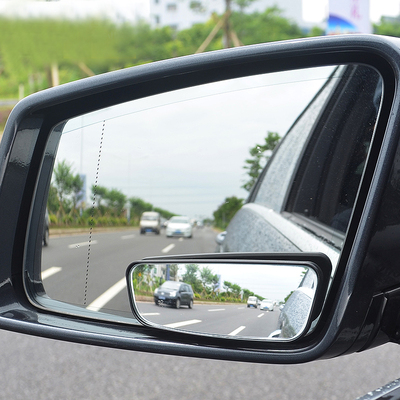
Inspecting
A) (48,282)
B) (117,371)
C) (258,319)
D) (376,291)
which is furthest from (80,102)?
(117,371)

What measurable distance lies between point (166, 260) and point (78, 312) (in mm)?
294

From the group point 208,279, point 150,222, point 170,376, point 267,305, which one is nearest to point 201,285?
point 208,279

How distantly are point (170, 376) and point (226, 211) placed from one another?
294 centimetres

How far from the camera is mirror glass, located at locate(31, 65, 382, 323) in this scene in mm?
1055

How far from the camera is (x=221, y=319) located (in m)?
0.84

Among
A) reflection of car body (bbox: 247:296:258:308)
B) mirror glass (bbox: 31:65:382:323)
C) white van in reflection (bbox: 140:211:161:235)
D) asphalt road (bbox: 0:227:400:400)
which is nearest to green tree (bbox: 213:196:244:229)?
mirror glass (bbox: 31:65:382:323)

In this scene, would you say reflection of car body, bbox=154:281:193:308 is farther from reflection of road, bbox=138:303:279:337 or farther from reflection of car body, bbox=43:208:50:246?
reflection of car body, bbox=43:208:50:246

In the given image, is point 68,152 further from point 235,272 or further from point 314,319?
point 314,319

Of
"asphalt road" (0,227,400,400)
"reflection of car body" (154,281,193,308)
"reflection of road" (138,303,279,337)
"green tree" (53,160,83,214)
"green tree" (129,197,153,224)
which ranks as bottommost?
"asphalt road" (0,227,400,400)

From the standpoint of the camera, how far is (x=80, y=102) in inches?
44.4

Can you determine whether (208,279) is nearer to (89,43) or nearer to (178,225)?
(178,225)

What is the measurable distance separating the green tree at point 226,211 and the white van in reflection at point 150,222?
18 centimetres

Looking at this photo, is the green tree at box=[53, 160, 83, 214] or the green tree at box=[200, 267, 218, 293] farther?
the green tree at box=[53, 160, 83, 214]

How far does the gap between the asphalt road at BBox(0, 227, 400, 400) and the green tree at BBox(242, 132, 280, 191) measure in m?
2.60
